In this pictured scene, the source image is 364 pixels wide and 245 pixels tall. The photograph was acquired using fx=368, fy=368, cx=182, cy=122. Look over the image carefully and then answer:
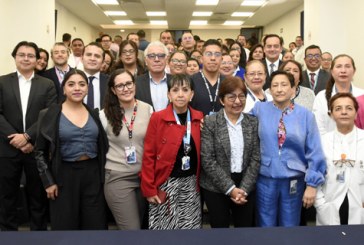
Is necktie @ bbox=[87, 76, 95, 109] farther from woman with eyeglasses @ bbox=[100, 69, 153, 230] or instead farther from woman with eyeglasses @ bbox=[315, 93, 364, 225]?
woman with eyeglasses @ bbox=[315, 93, 364, 225]

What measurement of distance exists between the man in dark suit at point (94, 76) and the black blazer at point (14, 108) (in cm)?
39

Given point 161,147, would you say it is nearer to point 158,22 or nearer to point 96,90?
point 96,90

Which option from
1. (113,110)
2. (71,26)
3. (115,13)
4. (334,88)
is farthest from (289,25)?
(113,110)

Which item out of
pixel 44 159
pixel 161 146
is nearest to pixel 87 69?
pixel 44 159

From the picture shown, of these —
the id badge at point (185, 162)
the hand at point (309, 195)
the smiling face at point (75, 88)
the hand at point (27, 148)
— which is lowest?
the hand at point (309, 195)

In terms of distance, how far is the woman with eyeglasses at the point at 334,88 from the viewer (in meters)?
3.10

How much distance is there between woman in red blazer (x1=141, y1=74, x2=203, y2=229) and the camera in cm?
247

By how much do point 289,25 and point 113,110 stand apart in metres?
12.4

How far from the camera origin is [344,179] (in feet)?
8.34

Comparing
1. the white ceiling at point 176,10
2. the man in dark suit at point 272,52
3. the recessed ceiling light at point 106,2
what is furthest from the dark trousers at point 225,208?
the recessed ceiling light at point 106,2

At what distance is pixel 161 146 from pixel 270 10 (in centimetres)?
1180

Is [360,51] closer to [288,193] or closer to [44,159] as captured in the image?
[288,193]

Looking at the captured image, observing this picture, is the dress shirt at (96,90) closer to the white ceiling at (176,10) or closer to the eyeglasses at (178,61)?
the eyeglasses at (178,61)

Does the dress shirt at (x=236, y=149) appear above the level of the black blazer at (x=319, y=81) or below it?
below
